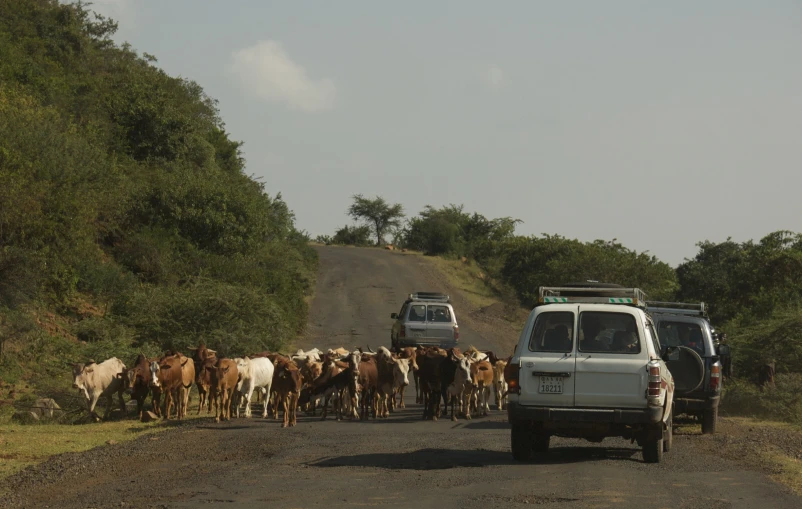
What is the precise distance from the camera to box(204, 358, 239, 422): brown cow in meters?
19.3

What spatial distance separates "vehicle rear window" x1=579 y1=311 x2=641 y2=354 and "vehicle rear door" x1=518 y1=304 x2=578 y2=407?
0.51ft

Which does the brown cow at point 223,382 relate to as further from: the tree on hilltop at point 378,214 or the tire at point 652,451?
the tree on hilltop at point 378,214

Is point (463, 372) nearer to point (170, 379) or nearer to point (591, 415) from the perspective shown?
point (170, 379)

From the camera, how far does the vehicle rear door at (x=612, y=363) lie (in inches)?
480

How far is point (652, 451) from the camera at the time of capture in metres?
Result: 12.9

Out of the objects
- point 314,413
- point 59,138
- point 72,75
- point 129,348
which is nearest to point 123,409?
point 314,413

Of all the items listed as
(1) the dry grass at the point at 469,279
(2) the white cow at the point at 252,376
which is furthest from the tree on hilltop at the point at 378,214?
(2) the white cow at the point at 252,376

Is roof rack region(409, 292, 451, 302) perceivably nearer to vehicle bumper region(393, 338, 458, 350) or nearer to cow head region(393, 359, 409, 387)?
vehicle bumper region(393, 338, 458, 350)

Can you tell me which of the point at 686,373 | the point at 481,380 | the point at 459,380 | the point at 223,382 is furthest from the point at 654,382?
the point at 223,382

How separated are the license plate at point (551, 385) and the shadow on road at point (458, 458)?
116cm

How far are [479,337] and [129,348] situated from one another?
20382 millimetres

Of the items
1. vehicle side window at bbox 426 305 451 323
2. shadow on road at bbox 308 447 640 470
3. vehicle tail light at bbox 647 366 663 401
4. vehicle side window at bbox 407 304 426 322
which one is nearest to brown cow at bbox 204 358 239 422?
shadow on road at bbox 308 447 640 470

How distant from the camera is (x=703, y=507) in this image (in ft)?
32.3

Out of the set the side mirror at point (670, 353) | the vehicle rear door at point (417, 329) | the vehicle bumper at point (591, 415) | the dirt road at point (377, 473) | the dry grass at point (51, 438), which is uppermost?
the vehicle rear door at point (417, 329)
